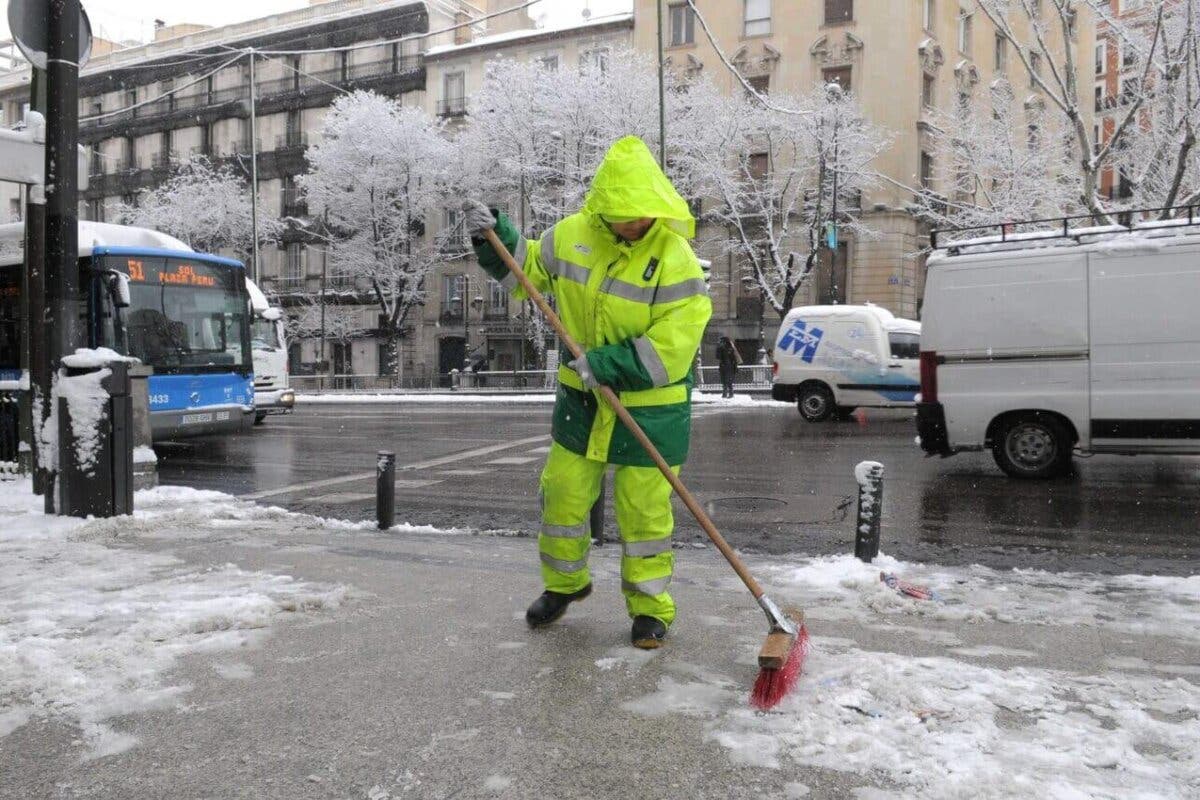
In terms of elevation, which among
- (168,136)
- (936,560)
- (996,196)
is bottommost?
(936,560)

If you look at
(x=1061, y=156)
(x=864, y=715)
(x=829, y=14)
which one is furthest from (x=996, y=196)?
(x=864, y=715)

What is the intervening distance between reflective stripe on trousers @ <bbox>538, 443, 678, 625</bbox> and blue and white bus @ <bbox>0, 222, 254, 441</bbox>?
9.51 m

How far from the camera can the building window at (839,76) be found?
3716cm

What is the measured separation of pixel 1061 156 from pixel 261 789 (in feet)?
108

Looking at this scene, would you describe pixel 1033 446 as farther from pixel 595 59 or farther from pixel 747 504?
pixel 595 59

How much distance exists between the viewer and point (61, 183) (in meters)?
6.32

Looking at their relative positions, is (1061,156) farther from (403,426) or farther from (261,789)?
(261,789)

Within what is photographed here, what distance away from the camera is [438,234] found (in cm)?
4231

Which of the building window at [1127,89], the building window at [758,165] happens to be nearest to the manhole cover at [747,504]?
the building window at [1127,89]

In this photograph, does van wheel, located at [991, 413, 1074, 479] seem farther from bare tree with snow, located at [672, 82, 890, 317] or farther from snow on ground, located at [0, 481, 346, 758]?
bare tree with snow, located at [672, 82, 890, 317]

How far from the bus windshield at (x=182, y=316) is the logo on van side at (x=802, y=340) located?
9337 millimetres

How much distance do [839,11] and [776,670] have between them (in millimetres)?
38547

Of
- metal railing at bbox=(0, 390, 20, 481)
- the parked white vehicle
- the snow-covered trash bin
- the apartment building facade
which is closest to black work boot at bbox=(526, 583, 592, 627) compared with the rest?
the snow-covered trash bin

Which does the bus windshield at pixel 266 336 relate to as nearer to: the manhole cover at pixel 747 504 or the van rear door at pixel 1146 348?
the manhole cover at pixel 747 504
